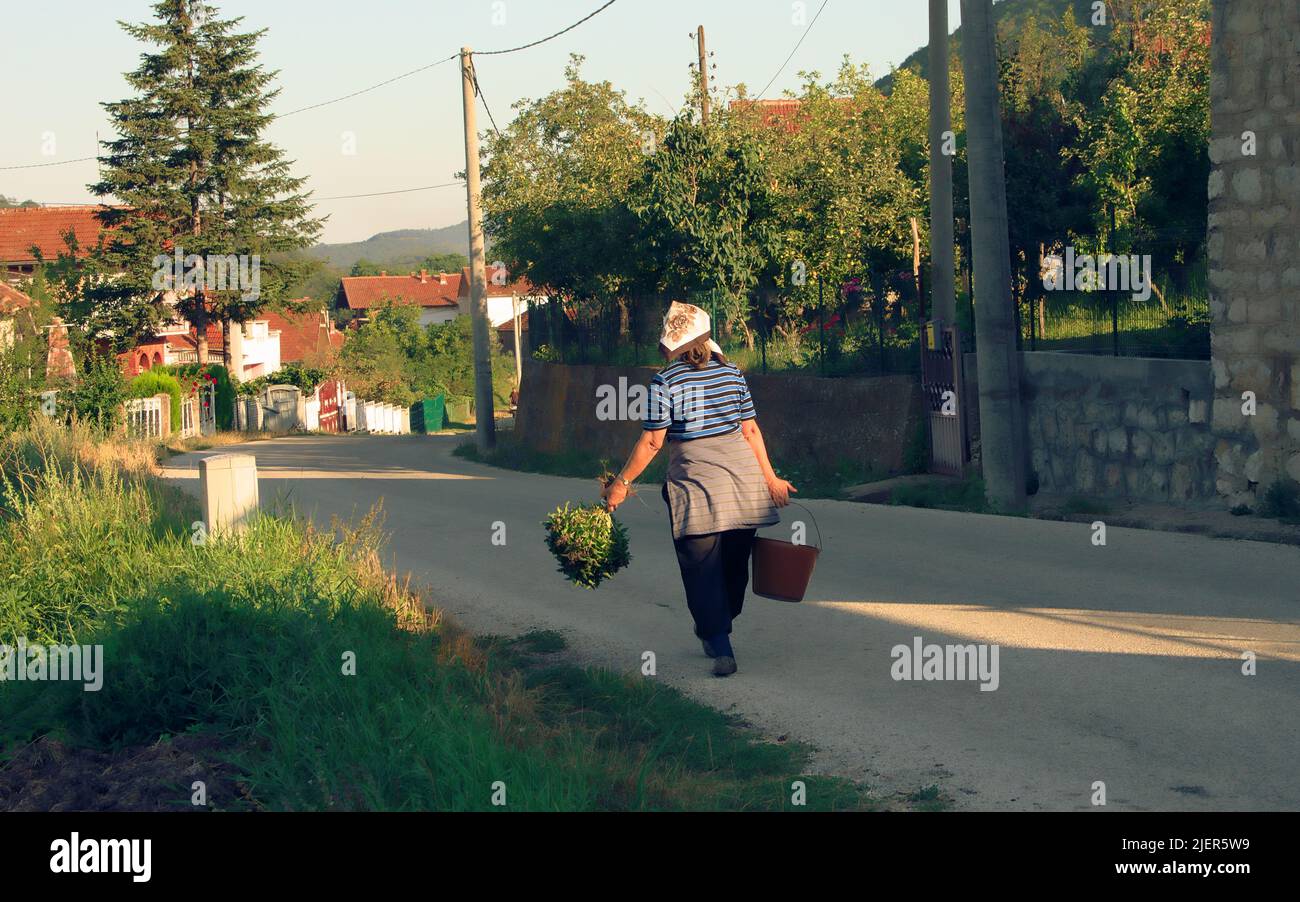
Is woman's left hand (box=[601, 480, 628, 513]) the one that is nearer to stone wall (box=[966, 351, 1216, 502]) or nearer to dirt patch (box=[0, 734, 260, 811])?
dirt patch (box=[0, 734, 260, 811])

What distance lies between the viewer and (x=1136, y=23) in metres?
28.7

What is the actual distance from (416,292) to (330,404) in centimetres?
6710

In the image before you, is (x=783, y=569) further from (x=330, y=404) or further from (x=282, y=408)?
(x=330, y=404)

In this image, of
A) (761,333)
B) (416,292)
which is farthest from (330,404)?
(416,292)

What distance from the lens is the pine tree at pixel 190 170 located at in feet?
168

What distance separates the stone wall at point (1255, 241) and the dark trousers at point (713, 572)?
6.18 m

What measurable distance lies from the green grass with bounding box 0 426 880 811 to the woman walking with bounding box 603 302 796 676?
62 cm

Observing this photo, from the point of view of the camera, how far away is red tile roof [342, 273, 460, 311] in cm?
12656

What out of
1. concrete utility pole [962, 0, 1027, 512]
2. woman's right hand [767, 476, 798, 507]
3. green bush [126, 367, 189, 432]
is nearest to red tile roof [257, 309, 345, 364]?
green bush [126, 367, 189, 432]

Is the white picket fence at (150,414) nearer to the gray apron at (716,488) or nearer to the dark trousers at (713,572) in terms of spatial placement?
the dark trousers at (713,572)

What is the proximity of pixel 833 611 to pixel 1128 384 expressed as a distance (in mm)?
6075

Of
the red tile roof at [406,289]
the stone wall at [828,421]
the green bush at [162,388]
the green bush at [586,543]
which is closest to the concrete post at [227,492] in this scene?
the green bush at [586,543]
